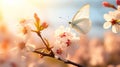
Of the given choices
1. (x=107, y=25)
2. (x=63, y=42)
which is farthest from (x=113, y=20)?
(x=63, y=42)

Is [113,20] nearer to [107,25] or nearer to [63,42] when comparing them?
[107,25]

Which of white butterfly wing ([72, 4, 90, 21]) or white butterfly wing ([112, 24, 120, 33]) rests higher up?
white butterfly wing ([72, 4, 90, 21])

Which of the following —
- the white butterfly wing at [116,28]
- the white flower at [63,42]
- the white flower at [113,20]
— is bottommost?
the white flower at [63,42]

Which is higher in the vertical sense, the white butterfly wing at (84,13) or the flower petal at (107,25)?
the white butterfly wing at (84,13)

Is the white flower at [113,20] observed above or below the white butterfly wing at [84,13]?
below

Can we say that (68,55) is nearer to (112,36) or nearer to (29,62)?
(29,62)

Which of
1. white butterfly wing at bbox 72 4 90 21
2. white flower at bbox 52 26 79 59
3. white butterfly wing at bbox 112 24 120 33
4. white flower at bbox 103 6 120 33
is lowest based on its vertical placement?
white flower at bbox 52 26 79 59

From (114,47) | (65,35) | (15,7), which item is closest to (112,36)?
(114,47)

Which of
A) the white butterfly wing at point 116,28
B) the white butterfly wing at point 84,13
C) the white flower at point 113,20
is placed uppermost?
the white butterfly wing at point 84,13
